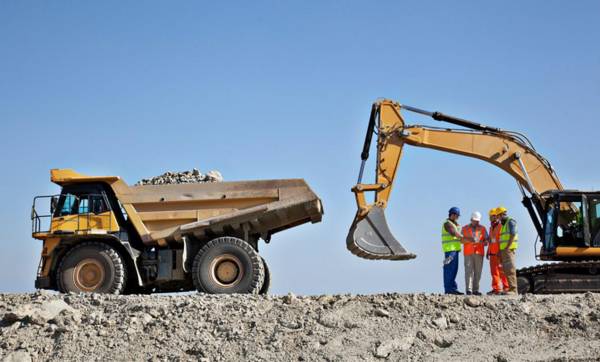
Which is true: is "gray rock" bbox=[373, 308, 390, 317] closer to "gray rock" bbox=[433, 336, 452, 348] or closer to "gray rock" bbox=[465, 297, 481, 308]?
"gray rock" bbox=[433, 336, 452, 348]

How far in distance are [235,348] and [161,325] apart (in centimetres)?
134

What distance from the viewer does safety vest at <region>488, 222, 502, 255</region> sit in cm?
1609

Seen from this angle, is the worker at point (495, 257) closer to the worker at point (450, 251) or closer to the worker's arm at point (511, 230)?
the worker's arm at point (511, 230)

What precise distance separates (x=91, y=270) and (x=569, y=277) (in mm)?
8985

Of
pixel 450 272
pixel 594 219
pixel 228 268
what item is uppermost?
pixel 594 219

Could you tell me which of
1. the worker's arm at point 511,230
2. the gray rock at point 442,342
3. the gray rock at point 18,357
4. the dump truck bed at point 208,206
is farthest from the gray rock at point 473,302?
the gray rock at point 18,357

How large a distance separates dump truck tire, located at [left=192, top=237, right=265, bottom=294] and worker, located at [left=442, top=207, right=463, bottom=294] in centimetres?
331

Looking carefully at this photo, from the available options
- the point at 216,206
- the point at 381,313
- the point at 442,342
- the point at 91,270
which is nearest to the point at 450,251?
the point at 381,313

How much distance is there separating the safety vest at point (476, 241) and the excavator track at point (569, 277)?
5.84 ft

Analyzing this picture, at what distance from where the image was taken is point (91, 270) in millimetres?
15938

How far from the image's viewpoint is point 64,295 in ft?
47.9

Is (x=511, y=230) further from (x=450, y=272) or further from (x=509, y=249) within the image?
(x=450, y=272)

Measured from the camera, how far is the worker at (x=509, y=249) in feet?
52.1

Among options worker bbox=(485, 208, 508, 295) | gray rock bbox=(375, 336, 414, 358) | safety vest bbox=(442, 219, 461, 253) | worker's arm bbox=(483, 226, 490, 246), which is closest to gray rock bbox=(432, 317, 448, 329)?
gray rock bbox=(375, 336, 414, 358)
